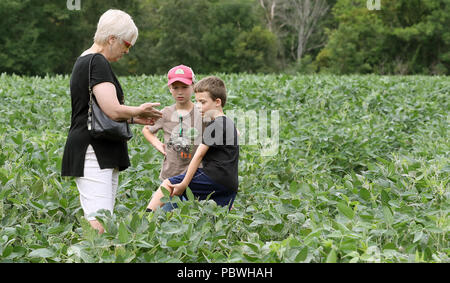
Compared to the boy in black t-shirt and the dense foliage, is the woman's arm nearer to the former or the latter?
the dense foliage

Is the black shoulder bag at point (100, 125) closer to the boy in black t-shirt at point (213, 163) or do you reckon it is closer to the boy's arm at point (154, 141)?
the boy in black t-shirt at point (213, 163)

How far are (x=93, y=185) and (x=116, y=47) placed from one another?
2.67ft

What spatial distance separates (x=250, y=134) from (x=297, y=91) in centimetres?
524

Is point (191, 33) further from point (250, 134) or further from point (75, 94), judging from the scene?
point (75, 94)

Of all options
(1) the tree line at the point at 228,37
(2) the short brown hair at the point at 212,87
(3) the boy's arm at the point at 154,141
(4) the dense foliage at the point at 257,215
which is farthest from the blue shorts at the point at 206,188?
(1) the tree line at the point at 228,37

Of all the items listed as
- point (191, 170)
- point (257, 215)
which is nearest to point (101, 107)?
point (191, 170)

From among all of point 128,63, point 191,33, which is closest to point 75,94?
point 128,63

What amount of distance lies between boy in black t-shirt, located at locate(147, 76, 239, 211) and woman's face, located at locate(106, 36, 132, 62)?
80 cm

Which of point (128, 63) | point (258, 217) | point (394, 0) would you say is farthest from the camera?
point (394, 0)

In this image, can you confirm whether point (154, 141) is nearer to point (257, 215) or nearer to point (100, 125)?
point (100, 125)

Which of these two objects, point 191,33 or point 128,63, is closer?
point 128,63

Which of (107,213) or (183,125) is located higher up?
(183,125)

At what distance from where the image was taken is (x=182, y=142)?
4098 millimetres
